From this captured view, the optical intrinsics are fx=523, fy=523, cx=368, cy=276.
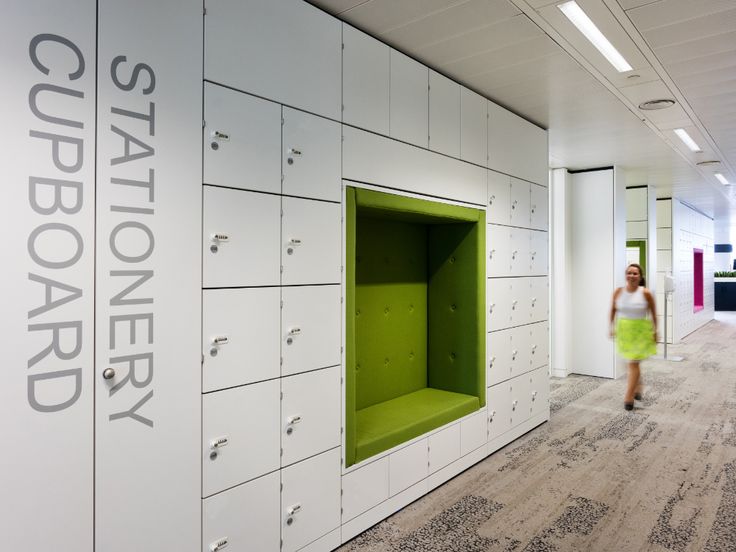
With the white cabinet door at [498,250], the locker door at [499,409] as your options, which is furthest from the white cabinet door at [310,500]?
the white cabinet door at [498,250]

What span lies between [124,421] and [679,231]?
11.9 meters

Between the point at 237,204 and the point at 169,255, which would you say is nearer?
the point at 169,255

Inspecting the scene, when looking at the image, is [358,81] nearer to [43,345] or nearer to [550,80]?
[550,80]

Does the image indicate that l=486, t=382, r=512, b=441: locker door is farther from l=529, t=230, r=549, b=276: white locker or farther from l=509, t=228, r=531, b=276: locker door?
l=529, t=230, r=549, b=276: white locker

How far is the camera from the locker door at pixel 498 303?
4.60m

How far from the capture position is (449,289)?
15.2ft

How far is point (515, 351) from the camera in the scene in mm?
4977

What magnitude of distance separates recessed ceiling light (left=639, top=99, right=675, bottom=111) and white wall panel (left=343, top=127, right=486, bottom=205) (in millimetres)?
1736

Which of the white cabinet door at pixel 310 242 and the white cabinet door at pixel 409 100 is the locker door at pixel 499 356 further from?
the white cabinet door at pixel 310 242

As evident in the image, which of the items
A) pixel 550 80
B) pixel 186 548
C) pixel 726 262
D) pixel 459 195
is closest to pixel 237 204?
pixel 186 548

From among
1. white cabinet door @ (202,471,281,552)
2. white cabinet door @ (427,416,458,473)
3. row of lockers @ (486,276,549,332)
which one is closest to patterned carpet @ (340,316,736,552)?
white cabinet door @ (427,416,458,473)

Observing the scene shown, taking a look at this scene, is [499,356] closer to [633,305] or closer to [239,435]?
[633,305]

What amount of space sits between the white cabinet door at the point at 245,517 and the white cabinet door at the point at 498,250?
270 cm

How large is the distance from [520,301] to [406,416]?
188cm
